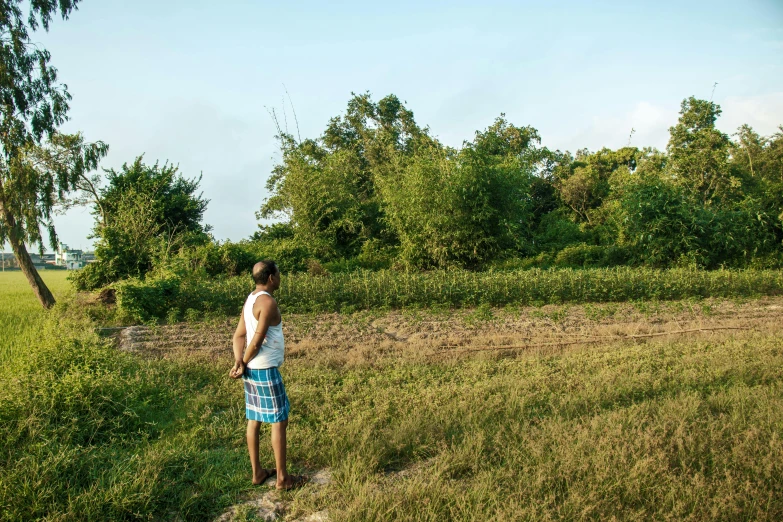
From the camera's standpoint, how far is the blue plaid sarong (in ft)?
11.5

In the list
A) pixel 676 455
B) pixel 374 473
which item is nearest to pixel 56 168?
pixel 374 473

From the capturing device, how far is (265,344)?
3.53 meters

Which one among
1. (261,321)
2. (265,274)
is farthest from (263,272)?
(261,321)

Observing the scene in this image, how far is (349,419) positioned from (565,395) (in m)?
2.08

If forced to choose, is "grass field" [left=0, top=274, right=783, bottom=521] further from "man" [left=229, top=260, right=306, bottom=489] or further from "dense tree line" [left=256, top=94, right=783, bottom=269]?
"dense tree line" [left=256, top=94, right=783, bottom=269]

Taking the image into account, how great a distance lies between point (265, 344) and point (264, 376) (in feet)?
0.69

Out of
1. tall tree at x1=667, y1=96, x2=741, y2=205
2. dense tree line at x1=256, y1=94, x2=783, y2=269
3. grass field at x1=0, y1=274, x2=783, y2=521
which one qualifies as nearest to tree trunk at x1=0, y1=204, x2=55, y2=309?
grass field at x1=0, y1=274, x2=783, y2=521

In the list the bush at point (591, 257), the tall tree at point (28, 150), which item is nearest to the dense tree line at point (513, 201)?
the bush at point (591, 257)

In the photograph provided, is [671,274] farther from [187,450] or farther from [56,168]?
[56,168]

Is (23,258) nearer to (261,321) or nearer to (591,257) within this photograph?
(261,321)

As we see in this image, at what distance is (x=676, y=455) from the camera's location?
12.0 ft

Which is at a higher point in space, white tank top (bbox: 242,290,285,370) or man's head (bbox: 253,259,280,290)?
man's head (bbox: 253,259,280,290)

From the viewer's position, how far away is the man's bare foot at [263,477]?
3.54 m

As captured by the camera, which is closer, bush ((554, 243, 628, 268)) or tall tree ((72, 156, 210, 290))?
tall tree ((72, 156, 210, 290))
